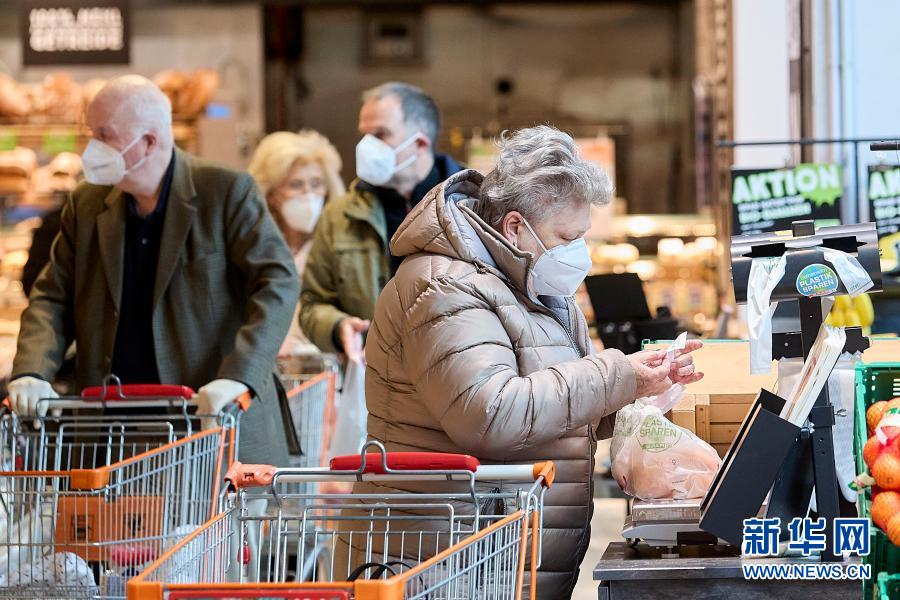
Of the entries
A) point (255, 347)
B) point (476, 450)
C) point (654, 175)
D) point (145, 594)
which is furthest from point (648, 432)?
point (654, 175)

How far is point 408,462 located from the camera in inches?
98.7

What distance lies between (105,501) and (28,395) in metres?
0.65

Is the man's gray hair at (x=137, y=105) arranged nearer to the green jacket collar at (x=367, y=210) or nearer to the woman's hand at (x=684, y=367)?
the green jacket collar at (x=367, y=210)

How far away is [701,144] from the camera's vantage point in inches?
412

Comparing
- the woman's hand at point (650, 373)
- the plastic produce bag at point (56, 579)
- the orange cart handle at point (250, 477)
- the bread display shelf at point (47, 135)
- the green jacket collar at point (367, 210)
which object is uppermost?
the bread display shelf at point (47, 135)

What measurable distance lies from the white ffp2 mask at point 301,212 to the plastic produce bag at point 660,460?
11.5ft

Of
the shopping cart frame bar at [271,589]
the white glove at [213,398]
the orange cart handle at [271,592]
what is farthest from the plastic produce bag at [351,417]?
the orange cart handle at [271,592]

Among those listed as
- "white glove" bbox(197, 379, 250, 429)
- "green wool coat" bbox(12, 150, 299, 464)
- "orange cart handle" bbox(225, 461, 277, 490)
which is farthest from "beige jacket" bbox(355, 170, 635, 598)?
"green wool coat" bbox(12, 150, 299, 464)

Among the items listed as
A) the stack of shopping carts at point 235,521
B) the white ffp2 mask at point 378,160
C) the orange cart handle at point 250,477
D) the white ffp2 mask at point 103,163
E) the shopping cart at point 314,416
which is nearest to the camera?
the stack of shopping carts at point 235,521

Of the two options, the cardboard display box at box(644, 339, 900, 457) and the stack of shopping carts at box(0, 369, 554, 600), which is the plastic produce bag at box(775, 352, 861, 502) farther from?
the stack of shopping carts at box(0, 369, 554, 600)

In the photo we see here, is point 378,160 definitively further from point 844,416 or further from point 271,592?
point 271,592

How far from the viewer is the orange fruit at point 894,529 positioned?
2.31m

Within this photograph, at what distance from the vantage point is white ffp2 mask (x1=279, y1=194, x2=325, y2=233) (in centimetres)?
623

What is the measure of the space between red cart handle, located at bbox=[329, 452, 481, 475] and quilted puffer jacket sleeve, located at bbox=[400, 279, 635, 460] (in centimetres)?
18
